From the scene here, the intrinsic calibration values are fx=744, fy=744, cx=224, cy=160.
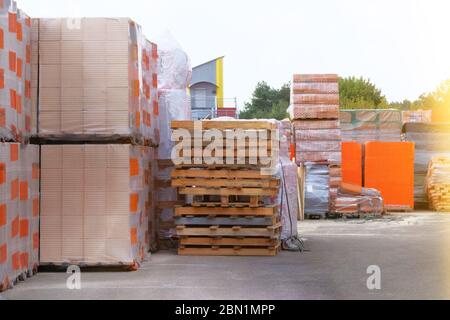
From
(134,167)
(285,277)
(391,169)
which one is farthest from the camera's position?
(391,169)

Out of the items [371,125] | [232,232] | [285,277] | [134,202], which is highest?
[371,125]

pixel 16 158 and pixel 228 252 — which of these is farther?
pixel 228 252

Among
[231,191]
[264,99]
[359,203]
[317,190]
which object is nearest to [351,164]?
[359,203]

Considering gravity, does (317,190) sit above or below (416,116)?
below

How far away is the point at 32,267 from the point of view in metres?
9.02

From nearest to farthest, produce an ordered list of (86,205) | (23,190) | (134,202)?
(23,190) → (86,205) → (134,202)

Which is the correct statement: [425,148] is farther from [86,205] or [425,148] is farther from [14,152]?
[14,152]

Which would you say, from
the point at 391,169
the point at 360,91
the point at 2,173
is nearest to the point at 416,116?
the point at 391,169

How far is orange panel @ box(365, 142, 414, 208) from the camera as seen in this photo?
66.0ft

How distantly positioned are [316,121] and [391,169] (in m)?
3.45

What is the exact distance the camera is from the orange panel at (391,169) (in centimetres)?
2012

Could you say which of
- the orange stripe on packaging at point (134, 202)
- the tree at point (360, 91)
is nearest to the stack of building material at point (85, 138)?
the orange stripe on packaging at point (134, 202)

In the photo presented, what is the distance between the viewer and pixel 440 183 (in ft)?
67.6

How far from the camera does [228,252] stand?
426 inches
